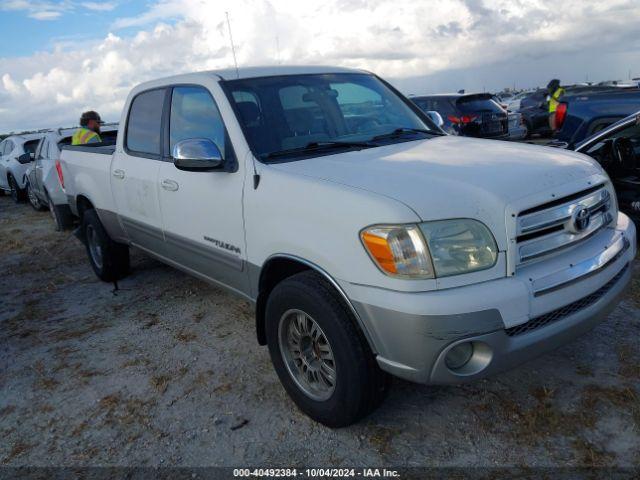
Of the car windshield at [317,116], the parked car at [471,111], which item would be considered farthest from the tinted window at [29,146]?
the car windshield at [317,116]

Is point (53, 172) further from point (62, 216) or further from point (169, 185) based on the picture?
point (169, 185)

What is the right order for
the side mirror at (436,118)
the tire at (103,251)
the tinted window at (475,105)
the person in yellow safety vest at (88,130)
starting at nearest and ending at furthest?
the side mirror at (436,118) < the tire at (103,251) < the person in yellow safety vest at (88,130) < the tinted window at (475,105)

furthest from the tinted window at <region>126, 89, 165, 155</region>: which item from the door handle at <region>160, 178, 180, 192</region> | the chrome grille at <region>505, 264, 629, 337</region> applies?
the chrome grille at <region>505, 264, 629, 337</region>

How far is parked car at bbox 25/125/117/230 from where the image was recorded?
27.8 feet

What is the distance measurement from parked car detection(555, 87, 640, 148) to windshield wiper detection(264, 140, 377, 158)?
3885mm

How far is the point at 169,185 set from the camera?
12.9ft

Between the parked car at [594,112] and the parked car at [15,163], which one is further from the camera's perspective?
the parked car at [15,163]

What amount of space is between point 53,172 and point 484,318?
8.26 metres

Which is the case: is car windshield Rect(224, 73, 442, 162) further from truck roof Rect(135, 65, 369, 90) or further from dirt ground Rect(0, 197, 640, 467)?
dirt ground Rect(0, 197, 640, 467)

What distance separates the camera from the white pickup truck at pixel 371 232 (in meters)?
2.36

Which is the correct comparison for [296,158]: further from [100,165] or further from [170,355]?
[100,165]

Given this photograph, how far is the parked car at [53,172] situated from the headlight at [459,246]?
644 cm

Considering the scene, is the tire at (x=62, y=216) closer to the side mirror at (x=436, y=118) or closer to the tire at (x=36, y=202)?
the tire at (x=36, y=202)

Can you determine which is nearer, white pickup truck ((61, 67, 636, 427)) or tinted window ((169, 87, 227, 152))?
white pickup truck ((61, 67, 636, 427))
